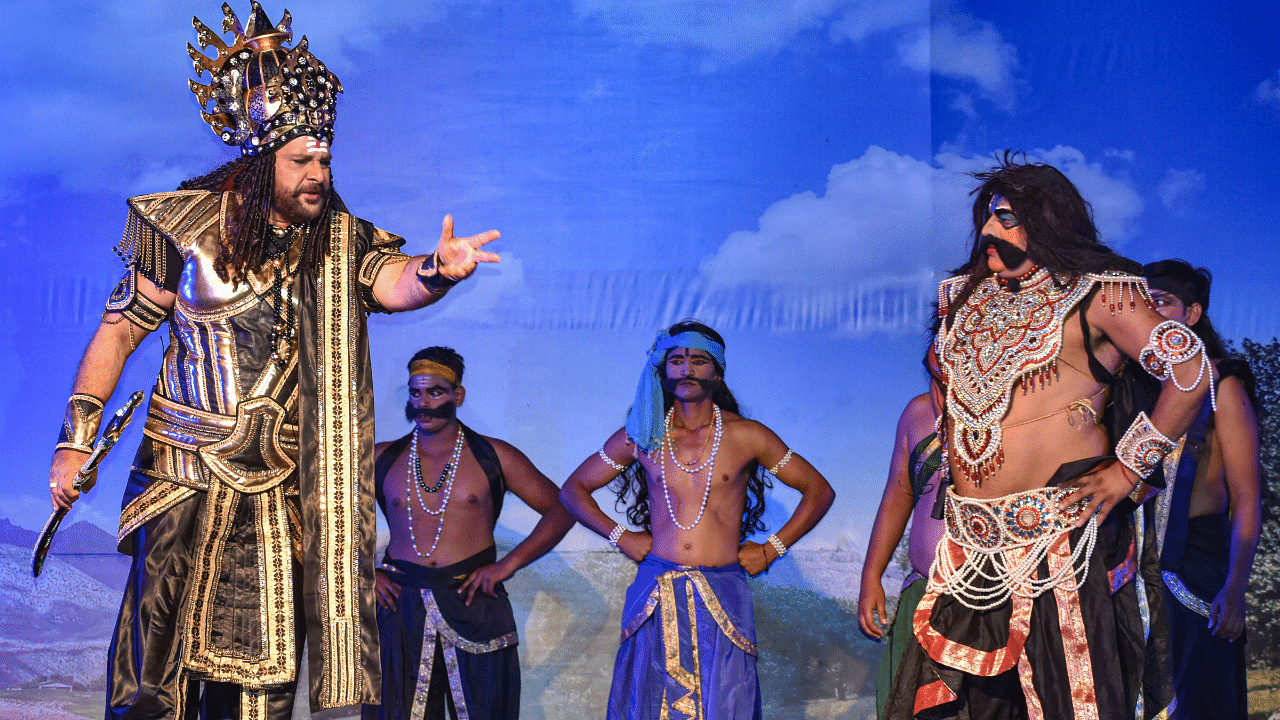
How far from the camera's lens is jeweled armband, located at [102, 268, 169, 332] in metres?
3.21

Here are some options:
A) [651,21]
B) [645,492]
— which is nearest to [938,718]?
[645,492]

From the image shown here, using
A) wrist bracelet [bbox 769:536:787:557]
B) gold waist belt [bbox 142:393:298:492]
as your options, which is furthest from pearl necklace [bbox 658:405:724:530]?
gold waist belt [bbox 142:393:298:492]

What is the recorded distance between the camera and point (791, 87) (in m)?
5.72

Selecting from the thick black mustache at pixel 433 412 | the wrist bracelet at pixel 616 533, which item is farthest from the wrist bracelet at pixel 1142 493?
the thick black mustache at pixel 433 412

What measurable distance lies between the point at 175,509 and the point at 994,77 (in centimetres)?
388

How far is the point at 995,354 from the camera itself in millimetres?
3434

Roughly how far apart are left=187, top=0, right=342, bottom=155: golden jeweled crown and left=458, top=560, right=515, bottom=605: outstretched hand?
6.53ft

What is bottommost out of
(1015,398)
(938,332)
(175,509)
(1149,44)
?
(175,509)

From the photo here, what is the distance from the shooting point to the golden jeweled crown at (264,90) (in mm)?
3232

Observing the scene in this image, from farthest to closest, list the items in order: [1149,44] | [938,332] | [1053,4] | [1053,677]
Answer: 1. [1053,4]
2. [1149,44]
3. [938,332]
4. [1053,677]

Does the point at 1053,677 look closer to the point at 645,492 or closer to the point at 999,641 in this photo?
the point at 999,641

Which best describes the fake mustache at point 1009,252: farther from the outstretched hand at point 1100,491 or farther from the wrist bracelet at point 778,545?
the wrist bracelet at point 778,545

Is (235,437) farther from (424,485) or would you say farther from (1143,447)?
(1143,447)

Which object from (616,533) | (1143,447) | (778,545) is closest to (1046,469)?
(1143,447)
